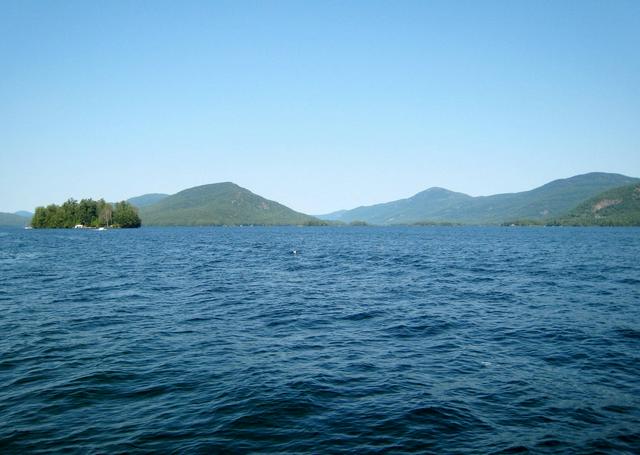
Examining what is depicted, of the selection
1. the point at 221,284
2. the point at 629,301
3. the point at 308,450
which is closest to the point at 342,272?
the point at 221,284

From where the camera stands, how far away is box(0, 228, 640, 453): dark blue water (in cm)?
1475

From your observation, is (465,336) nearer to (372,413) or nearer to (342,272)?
(372,413)

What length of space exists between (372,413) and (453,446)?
133 inches

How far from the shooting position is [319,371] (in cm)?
2114

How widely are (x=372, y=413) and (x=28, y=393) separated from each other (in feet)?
49.2

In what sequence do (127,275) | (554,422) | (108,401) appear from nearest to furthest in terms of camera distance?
(554,422)
(108,401)
(127,275)

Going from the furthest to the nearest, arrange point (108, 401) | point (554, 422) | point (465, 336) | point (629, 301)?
point (629, 301) < point (465, 336) < point (108, 401) < point (554, 422)

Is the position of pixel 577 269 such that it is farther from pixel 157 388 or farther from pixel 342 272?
pixel 157 388

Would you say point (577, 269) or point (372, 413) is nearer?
point (372, 413)

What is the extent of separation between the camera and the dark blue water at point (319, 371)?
14.8 m

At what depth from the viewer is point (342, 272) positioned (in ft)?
211

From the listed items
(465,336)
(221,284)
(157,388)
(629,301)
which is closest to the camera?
(157,388)

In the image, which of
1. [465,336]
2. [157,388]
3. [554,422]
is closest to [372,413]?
[554,422]

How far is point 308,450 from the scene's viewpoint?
537 inches
